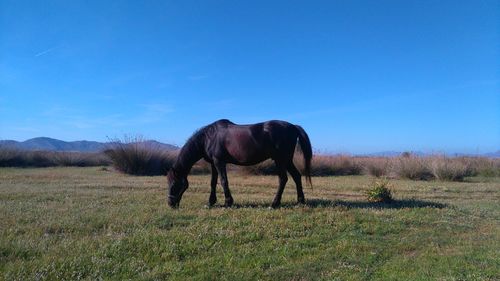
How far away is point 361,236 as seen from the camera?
695cm

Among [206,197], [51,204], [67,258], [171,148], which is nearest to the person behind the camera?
[67,258]

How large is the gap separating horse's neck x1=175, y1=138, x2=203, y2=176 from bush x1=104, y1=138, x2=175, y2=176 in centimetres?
985

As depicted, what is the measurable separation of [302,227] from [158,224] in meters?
2.52

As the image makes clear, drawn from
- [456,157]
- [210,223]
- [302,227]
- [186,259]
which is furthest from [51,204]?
[456,157]

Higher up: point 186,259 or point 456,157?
point 456,157

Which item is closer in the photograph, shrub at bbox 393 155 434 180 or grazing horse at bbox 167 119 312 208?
grazing horse at bbox 167 119 312 208

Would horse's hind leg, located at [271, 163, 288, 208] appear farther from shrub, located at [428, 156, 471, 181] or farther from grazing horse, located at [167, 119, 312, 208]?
shrub, located at [428, 156, 471, 181]

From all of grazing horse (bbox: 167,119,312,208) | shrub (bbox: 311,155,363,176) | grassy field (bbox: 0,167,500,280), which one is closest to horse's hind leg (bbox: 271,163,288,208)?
grazing horse (bbox: 167,119,312,208)

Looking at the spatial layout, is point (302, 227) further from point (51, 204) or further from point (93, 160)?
point (93, 160)

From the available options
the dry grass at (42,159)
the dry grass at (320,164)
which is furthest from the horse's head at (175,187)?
the dry grass at (42,159)

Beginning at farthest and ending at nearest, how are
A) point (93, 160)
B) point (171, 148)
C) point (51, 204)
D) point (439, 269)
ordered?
point (93, 160) → point (171, 148) → point (51, 204) → point (439, 269)

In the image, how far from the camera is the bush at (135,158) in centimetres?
1997

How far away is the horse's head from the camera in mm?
9316

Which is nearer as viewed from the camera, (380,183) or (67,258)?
(67,258)
